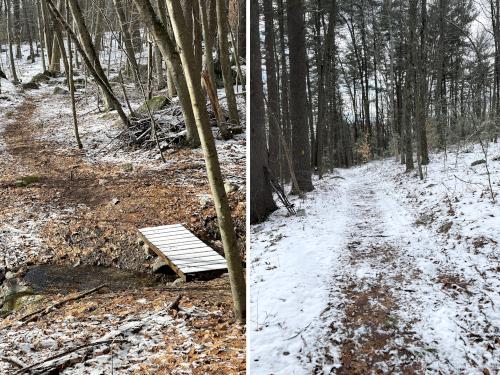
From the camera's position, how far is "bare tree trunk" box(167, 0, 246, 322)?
2.68 metres

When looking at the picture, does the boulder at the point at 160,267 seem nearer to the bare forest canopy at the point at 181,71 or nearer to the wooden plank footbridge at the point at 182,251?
the wooden plank footbridge at the point at 182,251

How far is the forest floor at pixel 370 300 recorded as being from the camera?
1.88m

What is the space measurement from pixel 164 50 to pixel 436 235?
226 cm

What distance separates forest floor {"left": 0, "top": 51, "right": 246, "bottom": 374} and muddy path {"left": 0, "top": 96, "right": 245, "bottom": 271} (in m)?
0.02

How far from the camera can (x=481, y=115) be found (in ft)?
12.7

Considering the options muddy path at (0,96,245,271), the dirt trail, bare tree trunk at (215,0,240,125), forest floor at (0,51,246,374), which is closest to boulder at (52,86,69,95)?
forest floor at (0,51,246,374)

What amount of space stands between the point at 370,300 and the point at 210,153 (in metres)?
1.36

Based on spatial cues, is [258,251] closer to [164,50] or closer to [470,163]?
[164,50]

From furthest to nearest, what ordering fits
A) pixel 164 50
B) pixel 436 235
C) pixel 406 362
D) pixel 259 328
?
pixel 164 50, pixel 436 235, pixel 259 328, pixel 406 362

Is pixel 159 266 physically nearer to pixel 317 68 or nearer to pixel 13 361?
pixel 13 361

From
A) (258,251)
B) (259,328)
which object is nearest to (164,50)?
(258,251)

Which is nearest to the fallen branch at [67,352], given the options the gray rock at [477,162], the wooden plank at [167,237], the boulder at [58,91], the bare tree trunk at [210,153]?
the bare tree trunk at [210,153]

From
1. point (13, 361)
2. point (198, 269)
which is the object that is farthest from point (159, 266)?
point (13, 361)

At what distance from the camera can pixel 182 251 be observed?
5512mm
